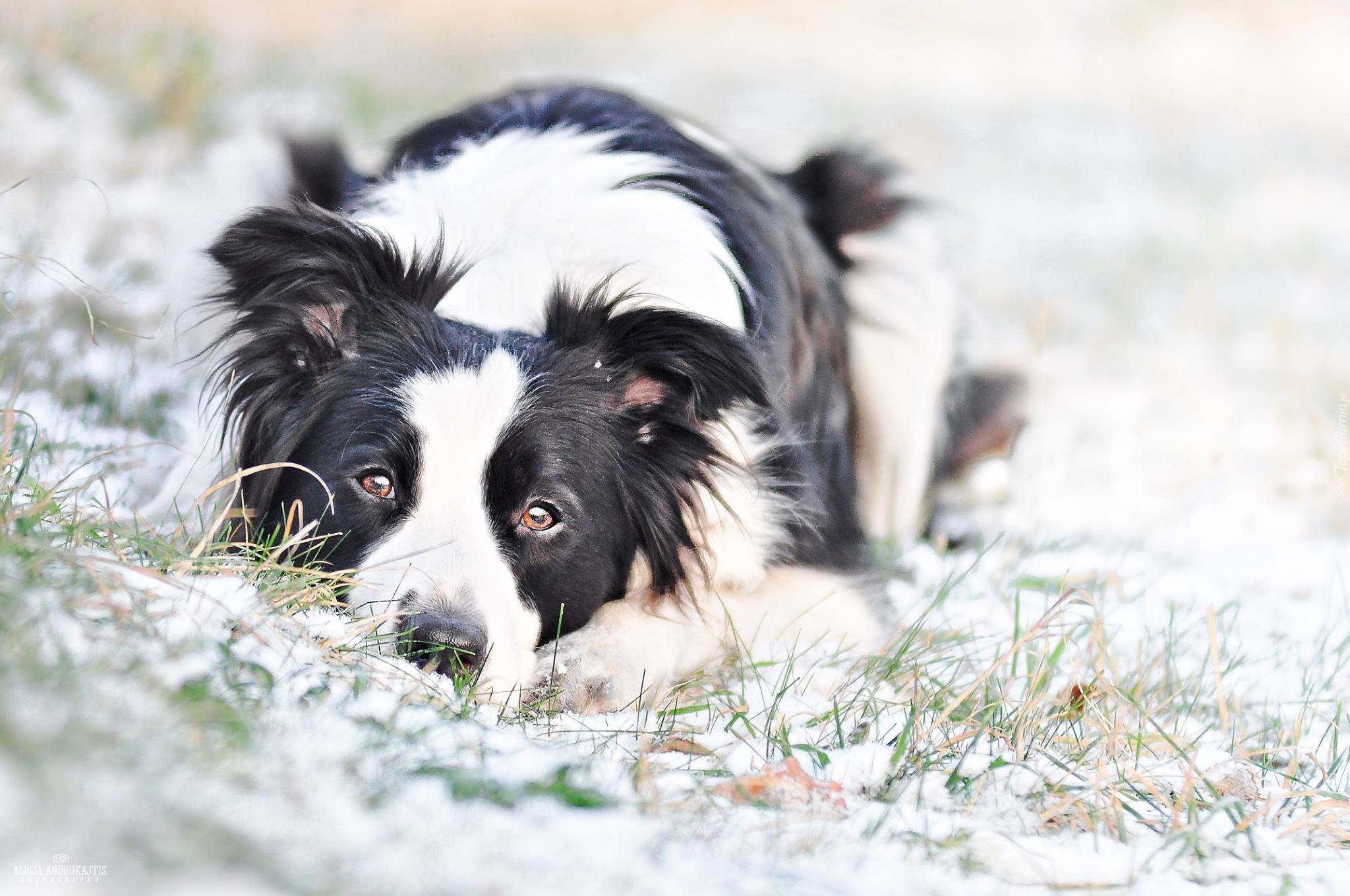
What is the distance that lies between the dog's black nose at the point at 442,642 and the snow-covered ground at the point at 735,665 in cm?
13

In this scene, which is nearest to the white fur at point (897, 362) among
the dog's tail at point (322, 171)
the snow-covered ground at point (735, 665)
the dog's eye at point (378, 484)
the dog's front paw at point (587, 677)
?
the snow-covered ground at point (735, 665)

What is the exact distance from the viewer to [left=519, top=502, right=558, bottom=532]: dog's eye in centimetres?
295

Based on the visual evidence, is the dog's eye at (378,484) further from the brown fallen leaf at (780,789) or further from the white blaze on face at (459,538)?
the brown fallen leaf at (780,789)

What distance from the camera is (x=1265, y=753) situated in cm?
297

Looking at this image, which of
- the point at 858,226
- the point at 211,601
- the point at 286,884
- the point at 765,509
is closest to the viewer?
the point at 286,884

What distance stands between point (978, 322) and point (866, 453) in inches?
45.8

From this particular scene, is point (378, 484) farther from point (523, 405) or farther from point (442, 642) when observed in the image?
point (442, 642)

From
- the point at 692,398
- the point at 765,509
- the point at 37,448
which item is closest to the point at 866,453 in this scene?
the point at 765,509

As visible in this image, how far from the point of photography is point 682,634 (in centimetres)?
330

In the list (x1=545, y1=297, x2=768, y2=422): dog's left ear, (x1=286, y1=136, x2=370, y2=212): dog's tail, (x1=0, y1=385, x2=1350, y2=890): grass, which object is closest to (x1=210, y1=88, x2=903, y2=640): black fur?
(x1=545, y1=297, x2=768, y2=422): dog's left ear

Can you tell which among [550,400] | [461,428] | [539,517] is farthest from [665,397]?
[461,428]

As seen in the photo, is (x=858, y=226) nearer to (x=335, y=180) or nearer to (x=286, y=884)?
(x=335, y=180)

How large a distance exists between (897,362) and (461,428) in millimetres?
2438

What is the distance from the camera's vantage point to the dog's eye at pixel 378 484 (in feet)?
9.40
